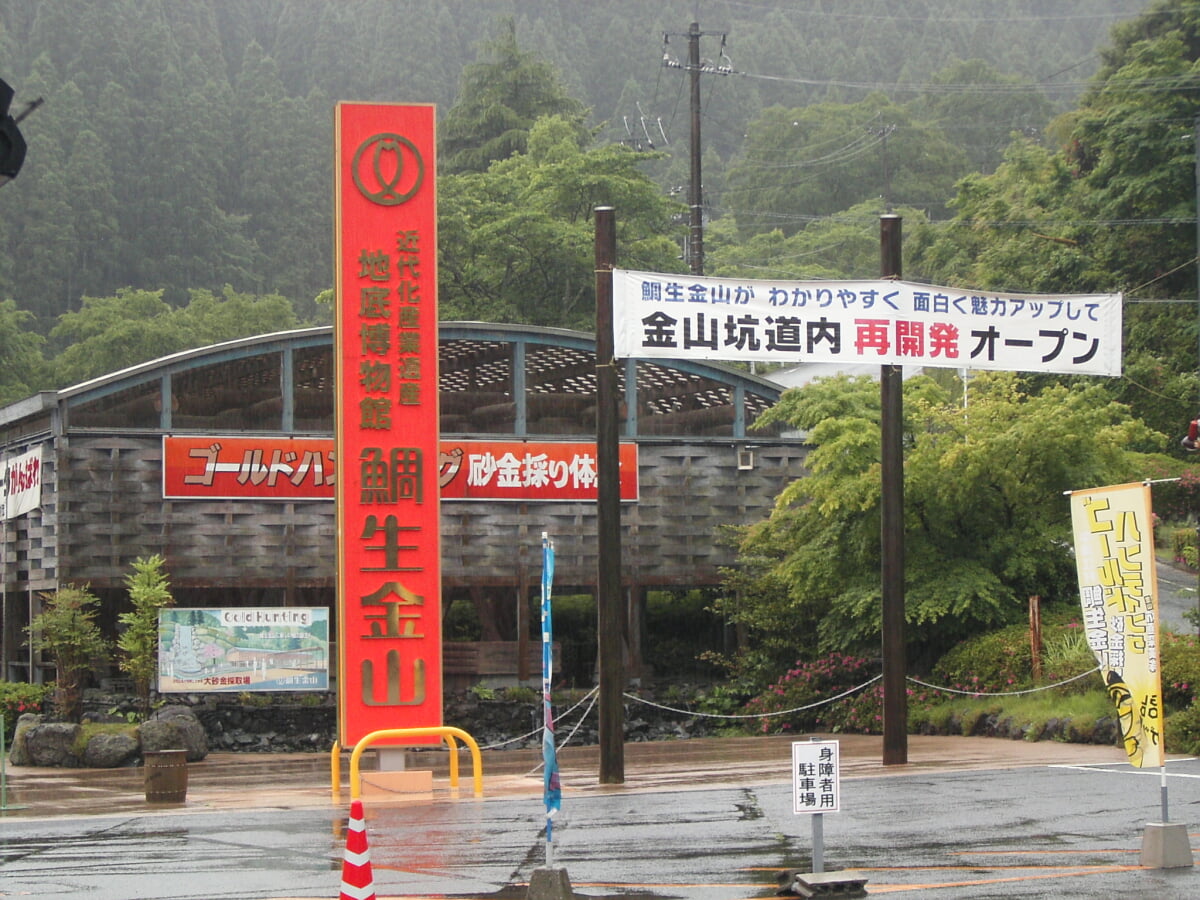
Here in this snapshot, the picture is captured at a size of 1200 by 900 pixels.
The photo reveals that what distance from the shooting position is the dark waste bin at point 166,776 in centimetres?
1702

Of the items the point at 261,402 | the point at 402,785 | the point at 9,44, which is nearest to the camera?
the point at 402,785

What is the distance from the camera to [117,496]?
26312mm

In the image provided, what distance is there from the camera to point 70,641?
2528cm

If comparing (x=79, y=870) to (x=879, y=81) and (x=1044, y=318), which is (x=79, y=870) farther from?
(x=879, y=81)

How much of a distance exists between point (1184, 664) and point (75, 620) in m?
16.7

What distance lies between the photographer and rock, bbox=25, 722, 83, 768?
77.9ft

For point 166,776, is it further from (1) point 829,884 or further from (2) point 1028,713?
(2) point 1028,713

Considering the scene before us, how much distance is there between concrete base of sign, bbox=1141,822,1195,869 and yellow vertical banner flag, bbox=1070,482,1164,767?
1.60 ft

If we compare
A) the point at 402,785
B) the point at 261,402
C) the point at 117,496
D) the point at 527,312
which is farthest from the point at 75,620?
the point at 527,312

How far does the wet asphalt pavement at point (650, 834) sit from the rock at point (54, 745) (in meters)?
3.77

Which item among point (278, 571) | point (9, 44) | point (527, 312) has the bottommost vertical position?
point (278, 571)

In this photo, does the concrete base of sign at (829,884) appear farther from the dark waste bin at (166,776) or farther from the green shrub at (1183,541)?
the green shrub at (1183,541)

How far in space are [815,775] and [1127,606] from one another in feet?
9.25

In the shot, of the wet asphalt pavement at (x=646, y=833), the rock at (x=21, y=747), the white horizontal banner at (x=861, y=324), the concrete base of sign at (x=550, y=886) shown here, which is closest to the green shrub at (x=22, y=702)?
the rock at (x=21, y=747)
